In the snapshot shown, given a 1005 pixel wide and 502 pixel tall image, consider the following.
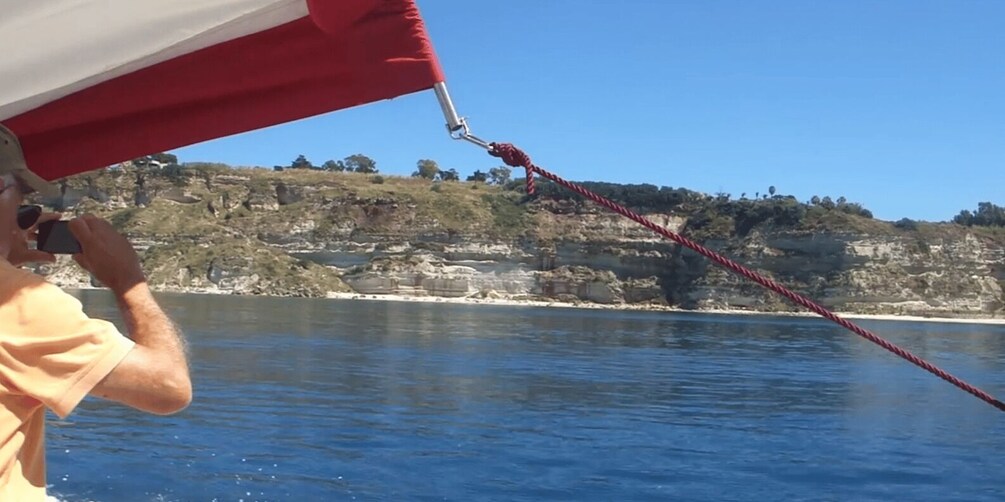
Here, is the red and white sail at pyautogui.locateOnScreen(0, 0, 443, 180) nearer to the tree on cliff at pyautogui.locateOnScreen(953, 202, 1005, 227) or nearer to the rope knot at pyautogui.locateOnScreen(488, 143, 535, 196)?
the rope knot at pyautogui.locateOnScreen(488, 143, 535, 196)

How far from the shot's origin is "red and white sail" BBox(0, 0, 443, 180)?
2.48m

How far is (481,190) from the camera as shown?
13288 centimetres

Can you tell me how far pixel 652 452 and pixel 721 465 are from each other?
49.3 inches

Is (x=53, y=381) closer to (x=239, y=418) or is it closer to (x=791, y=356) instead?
(x=239, y=418)

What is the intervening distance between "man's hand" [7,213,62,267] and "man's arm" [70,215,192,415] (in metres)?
0.09

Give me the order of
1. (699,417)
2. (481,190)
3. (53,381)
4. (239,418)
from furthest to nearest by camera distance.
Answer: (481,190) < (699,417) < (239,418) < (53,381)

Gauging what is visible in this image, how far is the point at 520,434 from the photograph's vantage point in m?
18.5

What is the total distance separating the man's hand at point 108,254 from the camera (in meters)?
2.15

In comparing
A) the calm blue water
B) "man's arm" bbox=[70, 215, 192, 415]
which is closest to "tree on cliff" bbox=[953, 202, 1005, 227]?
the calm blue water

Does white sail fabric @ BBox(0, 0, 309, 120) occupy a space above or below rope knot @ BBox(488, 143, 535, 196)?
above

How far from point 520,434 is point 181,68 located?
16.2m

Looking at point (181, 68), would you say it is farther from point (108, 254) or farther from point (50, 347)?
point (50, 347)

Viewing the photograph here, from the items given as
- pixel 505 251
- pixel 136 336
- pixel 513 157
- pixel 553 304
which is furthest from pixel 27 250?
pixel 553 304

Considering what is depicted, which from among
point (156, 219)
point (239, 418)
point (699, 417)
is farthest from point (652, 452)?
point (156, 219)
